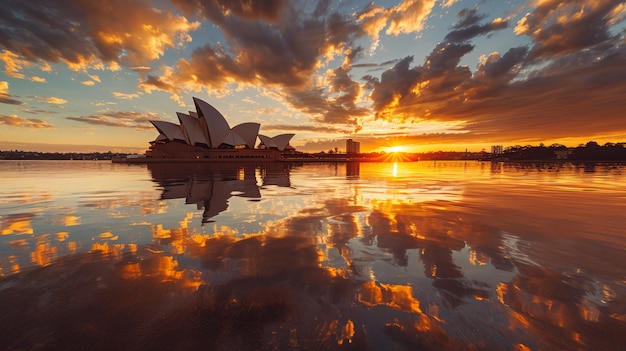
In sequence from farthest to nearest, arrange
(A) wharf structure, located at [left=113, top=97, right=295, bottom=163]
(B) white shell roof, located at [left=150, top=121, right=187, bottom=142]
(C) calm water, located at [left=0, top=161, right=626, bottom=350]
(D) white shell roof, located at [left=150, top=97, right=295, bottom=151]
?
(B) white shell roof, located at [left=150, top=121, right=187, bottom=142], (A) wharf structure, located at [left=113, top=97, right=295, bottom=163], (D) white shell roof, located at [left=150, top=97, right=295, bottom=151], (C) calm water, located at [left=0, top=161, right=626, bottom=350]

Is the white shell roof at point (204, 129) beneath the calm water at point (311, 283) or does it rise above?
above

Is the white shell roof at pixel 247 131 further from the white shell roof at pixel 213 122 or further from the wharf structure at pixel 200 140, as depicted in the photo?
the white shell roof at pixel 213 122

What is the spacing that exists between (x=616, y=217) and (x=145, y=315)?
1635 centimetres

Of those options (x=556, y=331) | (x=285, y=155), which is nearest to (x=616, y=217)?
(x=556, y=331)

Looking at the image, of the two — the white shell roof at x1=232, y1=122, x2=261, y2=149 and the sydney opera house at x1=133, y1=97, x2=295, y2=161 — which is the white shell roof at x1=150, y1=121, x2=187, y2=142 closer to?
the sydney opera house at x1=133, y1=97, x2=295, y2=161

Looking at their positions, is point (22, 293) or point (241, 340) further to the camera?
point (22, 293)

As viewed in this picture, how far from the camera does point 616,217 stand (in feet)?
32.7

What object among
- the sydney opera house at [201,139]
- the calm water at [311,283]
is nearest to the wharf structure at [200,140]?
the sydney opera house at [201,139]

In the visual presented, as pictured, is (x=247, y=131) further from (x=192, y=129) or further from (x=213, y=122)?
(x=192, y=129)

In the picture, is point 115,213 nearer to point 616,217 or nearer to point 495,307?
point 495,307

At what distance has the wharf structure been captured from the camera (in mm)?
72750

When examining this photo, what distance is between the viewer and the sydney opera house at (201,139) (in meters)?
72.8

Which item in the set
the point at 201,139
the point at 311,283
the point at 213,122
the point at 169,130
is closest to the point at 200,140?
the point at 201,139

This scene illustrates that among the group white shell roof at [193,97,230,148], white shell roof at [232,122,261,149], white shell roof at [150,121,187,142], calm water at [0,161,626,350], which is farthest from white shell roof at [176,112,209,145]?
calm water at [0,161,626,350]
